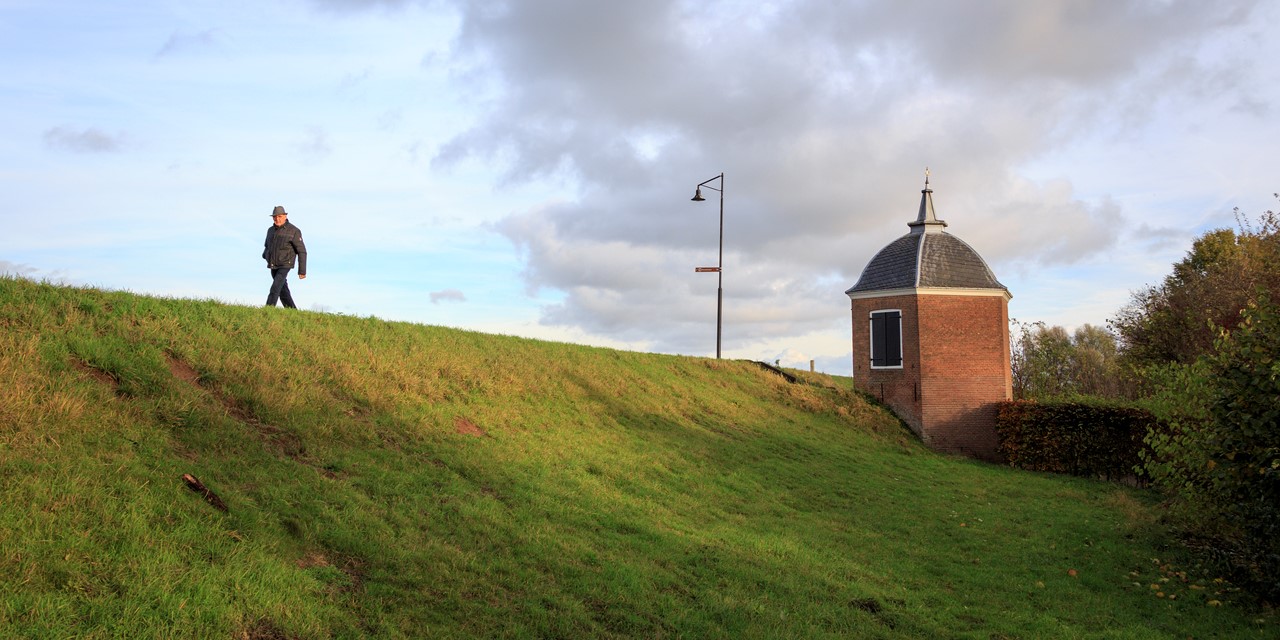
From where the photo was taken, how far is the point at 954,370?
1201 inches

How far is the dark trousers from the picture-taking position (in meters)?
17.3

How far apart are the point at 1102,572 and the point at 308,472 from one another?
12720mm

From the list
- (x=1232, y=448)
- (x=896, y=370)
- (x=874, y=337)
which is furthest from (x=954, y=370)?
(x=1232, y=448)

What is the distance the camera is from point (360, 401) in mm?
13711

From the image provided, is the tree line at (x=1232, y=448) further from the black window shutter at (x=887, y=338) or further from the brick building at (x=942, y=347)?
the black window shutter at (x=887, y=338)

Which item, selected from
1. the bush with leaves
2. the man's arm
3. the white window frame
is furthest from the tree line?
the man's arm

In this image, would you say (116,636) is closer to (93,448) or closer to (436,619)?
(436,619)

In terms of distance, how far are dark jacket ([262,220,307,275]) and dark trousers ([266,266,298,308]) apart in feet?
0.40

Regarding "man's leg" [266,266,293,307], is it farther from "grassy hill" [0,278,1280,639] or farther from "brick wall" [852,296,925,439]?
"brick wall" [852,296,925,439]

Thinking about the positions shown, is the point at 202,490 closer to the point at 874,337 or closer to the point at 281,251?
the point at 281,251

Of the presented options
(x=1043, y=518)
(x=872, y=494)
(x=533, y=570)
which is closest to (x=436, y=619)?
(x=533, y=570)

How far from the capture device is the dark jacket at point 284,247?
17266 millimetres

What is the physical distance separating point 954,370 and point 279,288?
2365 centimetres

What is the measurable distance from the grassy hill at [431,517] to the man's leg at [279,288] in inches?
44.4
